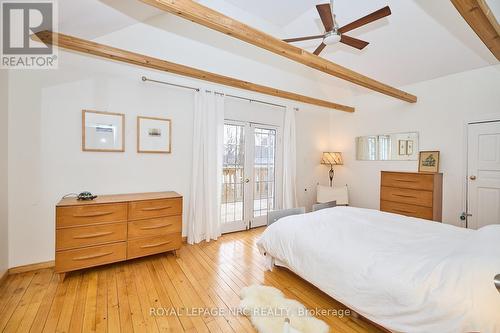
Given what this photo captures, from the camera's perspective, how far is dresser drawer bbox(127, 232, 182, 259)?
262 cm

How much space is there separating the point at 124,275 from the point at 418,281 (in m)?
2.72

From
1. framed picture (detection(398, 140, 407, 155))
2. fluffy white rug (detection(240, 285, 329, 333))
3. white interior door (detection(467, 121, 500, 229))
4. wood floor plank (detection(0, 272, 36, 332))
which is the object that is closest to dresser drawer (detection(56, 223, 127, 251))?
wood floor plank (detection(0, 272, 36, 332))

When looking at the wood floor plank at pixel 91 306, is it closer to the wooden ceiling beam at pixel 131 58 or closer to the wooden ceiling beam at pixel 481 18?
the wooden ceiling beam at pixel 131 58

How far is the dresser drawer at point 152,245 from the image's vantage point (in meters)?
2.62

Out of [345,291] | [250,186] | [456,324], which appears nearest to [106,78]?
[250,186]

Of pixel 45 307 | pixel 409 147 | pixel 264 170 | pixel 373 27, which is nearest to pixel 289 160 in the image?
pixel 264 170

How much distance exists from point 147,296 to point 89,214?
3.55 feet

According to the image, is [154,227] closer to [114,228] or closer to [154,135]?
[114,228]

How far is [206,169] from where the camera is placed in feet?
11.5

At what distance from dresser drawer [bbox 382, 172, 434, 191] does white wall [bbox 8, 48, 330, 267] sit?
3552mm

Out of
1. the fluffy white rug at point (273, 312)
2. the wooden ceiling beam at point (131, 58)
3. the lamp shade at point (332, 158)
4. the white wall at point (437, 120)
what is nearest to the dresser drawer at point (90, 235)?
the fluffy white rug at point (273, 312)

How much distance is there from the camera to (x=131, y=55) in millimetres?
2643

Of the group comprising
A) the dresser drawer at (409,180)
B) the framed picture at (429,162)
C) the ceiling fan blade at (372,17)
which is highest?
the ceiling fan blade at (372,17)

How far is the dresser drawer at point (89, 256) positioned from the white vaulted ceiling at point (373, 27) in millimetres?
2334
